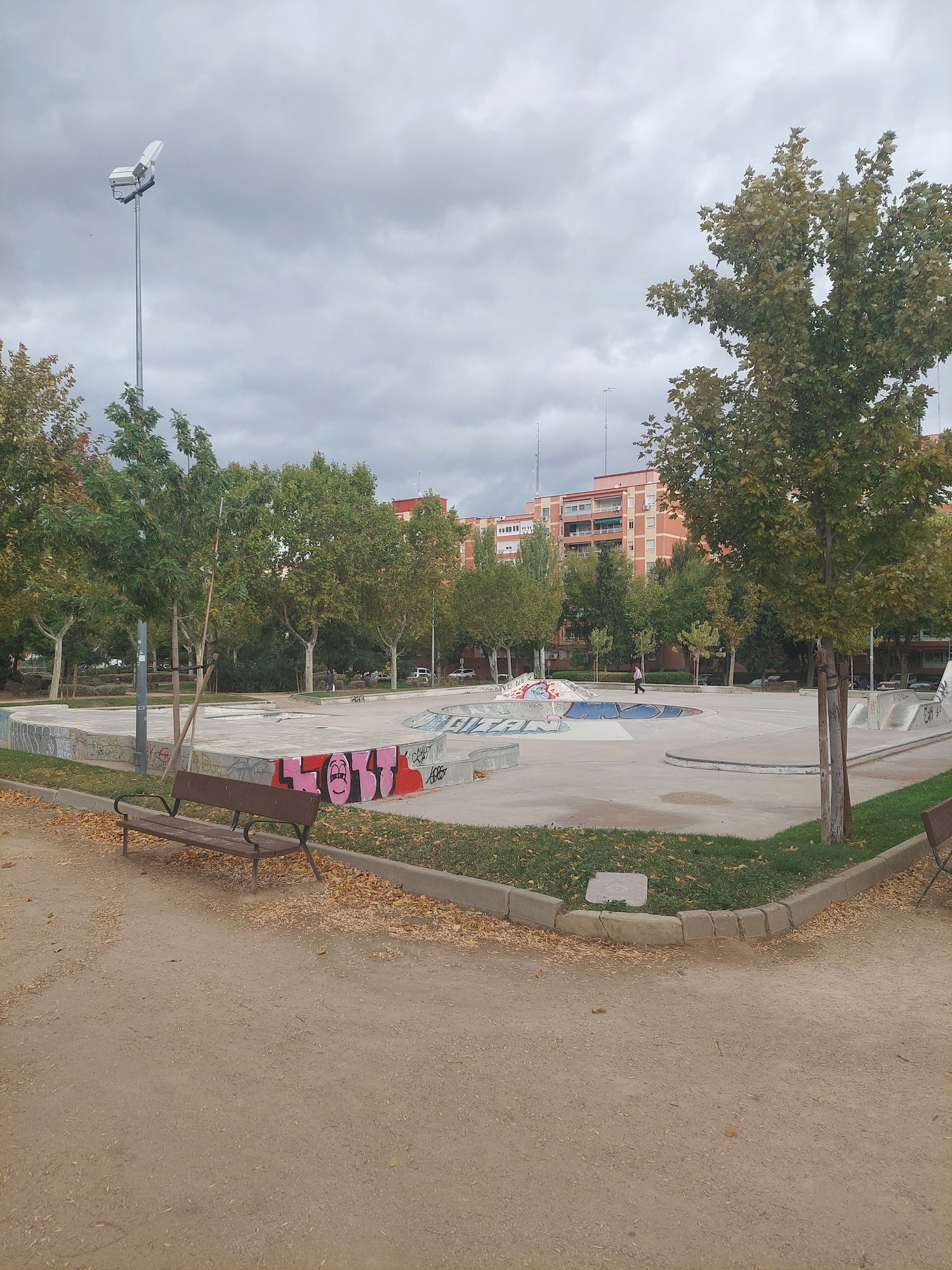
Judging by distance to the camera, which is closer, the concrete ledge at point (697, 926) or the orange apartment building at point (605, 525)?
the concrete ledge at point (697, 926)

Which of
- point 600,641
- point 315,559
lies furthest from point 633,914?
point 600,641

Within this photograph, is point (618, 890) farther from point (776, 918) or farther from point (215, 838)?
point (215, 838)

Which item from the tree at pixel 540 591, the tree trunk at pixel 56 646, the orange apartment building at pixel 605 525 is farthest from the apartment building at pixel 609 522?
the tree trunk at pixel 56 646

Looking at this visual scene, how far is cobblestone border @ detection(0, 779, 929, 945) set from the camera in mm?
5992

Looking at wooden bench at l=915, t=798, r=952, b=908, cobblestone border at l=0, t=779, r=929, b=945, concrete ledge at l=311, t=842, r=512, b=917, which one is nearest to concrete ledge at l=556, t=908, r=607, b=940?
cobblestone border at l=0, t=779, r=929, b=945

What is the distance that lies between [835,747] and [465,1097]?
20.4 ft

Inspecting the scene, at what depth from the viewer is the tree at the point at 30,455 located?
48.2ft

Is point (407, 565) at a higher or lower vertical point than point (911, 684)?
higher

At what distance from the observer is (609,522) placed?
8912 cm

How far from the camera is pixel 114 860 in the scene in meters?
8.48

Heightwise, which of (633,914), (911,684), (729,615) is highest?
(729,615)

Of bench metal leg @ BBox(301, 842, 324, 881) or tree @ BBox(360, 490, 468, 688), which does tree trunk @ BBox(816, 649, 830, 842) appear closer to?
bench metal leg @ BBox(301, 842, 324, 881)

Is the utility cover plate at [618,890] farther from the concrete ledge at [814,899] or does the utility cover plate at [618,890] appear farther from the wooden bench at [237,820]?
the wooden bench at [237,820]

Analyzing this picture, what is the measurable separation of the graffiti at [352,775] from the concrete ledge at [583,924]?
210 inches
